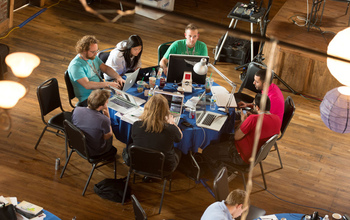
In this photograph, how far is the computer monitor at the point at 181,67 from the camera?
15.1 ft

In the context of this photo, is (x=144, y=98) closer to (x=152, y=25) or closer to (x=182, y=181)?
(x=182, y=181)

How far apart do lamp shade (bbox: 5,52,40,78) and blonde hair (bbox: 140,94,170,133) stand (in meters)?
3.03

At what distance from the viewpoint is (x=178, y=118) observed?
4.20 metres

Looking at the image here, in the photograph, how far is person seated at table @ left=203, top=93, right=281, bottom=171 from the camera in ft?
13.0

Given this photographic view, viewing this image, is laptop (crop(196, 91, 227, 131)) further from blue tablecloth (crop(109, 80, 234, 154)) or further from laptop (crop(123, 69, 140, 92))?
laptop (crop(123, 69, 140, 92))

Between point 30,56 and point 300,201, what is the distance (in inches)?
186

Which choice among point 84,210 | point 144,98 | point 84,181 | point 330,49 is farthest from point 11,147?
point 330,49

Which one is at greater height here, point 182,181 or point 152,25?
point 152,25

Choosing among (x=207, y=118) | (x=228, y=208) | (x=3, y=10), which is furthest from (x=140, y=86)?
(x=3, y=10)

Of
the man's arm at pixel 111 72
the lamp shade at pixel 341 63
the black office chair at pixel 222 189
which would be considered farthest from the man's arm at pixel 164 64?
the lamp shade at pixel 341 63

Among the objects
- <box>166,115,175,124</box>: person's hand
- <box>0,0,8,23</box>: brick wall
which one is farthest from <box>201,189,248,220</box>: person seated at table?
<box>0,0,8,23</box>: brick wall

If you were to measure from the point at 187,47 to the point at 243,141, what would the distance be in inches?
64.4

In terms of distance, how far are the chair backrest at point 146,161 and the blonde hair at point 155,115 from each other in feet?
Result: 0.65

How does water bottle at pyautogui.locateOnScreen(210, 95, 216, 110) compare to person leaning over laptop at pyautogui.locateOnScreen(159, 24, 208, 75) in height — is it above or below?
below
